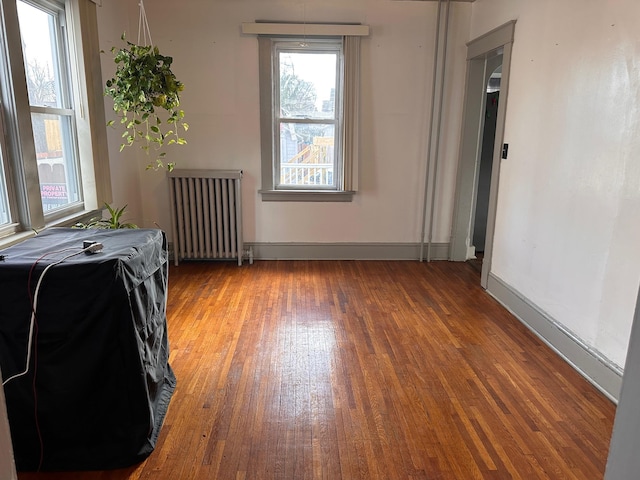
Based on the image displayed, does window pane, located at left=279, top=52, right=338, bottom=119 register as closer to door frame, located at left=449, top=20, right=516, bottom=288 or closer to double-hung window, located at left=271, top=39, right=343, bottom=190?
double-hung window, located at left=271, top=39, right=343, bottom=190

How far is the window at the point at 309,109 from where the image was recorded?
4.27m

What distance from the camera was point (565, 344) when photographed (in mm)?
2740

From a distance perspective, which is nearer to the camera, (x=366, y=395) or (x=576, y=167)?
(x=366, y=395)

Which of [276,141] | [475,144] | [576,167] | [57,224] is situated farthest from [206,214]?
[576,167]

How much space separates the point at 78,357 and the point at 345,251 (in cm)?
338

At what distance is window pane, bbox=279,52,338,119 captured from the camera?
14.4 feet

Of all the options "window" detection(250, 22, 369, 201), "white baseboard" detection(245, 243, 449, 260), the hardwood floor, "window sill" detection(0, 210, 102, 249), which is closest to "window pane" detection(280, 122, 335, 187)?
"window" detection(250, 22, 369, 201)

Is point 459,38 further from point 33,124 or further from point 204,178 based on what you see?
point 33,124

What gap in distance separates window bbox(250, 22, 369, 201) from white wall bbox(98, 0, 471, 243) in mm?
130

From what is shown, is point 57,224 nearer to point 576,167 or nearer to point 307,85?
Result: point 307,85

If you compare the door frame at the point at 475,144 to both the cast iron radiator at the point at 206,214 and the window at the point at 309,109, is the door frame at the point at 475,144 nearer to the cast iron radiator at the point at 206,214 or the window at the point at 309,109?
the window at the point at 309,109

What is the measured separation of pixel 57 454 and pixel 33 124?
6.88 ft

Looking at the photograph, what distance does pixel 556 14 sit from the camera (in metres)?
2.85

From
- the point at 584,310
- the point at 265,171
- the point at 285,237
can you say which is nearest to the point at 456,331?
the point at 584,310
